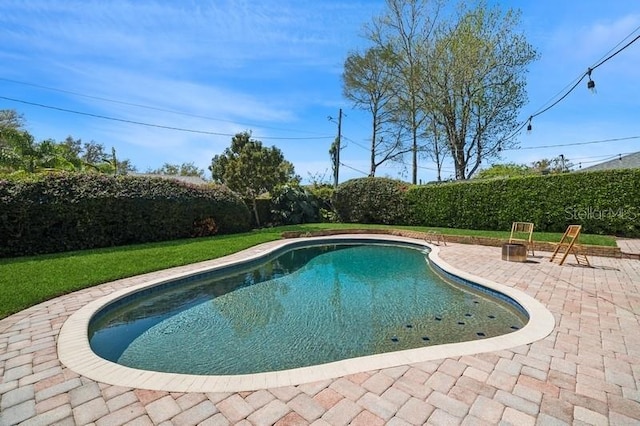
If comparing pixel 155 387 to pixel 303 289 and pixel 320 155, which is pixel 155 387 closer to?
pixel 303 289

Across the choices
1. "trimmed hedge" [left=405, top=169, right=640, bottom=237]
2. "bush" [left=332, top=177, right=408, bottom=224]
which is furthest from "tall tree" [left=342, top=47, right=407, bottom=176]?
"trimmed hedge" [left=405, top=169, right=640, bottom=237]

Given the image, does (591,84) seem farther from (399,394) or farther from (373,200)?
(373,200)

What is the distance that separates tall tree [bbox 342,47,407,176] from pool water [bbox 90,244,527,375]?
58.3ft

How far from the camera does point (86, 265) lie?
726 cm

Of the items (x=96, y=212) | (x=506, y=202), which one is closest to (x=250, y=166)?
(x=96, y=212)

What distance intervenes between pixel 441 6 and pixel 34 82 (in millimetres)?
21583

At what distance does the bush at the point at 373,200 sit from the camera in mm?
17078

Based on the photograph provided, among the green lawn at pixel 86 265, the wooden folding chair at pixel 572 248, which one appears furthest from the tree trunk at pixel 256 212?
the wooden folding chair at pixel 572 248

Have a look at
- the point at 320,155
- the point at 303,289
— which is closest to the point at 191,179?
the point at 320,155

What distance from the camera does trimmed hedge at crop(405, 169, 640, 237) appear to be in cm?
1055

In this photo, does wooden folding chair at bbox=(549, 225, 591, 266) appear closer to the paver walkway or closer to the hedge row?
the paver walkway

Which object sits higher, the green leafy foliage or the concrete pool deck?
the green leafy foliage

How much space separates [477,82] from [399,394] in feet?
63.8

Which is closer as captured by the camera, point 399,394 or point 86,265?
point 399,394
